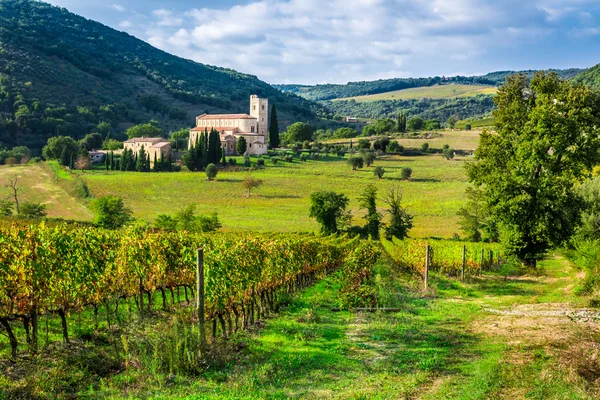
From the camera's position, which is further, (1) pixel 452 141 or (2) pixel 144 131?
(2) pixel 144 131

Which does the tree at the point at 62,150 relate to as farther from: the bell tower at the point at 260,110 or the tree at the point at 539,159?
Answer: the tree at the point at 539,159

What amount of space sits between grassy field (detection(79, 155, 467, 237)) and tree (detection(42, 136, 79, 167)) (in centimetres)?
1412

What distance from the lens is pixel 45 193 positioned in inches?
2408

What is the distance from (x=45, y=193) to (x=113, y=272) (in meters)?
57.8

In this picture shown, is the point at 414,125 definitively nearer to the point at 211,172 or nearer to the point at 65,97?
the point at 211,172

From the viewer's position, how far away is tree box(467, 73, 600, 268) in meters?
22.1

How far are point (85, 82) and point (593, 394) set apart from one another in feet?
585

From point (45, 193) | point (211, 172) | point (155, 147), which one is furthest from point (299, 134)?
point (45, 193)

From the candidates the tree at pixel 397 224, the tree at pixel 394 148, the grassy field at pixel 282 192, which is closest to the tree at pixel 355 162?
the grassy field at pixel 282 192

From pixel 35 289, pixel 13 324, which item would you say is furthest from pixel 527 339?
pixel 13 324

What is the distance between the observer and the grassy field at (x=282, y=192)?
51.9m

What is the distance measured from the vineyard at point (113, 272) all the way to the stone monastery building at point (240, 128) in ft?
269

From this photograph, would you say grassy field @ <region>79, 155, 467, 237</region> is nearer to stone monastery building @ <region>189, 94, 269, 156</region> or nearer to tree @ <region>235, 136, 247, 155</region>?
tree @ <region>235, 136, 247, 155</region>

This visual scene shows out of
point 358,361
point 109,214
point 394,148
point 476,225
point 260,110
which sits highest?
point 260,110
